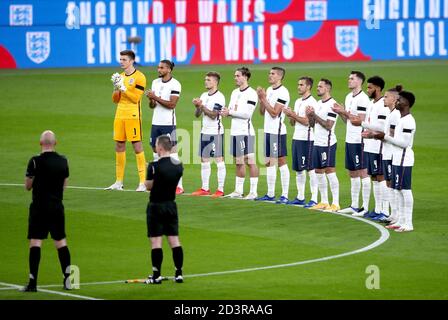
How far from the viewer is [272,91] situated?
22.5 metres

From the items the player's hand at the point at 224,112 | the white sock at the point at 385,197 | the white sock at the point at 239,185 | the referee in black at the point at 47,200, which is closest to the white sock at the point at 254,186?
the white sock at the point at 239,185

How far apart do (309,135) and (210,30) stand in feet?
69.7

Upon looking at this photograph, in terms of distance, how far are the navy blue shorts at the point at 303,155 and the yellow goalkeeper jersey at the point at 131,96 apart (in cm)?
A: 355

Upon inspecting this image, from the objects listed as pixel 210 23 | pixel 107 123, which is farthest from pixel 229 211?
pixel 210 23

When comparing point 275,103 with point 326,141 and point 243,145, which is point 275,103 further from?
point 326,141

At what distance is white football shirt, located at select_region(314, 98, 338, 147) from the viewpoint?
21.4 m

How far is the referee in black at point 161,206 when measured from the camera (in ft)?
50.1

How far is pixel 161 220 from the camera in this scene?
1536 centimetres

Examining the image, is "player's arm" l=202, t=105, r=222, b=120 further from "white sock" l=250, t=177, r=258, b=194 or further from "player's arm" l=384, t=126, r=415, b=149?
"player's arm" l=384, t=126, r=415, b=149

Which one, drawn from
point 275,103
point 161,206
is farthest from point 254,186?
point 161,206

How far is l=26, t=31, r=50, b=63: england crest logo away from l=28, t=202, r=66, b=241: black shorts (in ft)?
88.7

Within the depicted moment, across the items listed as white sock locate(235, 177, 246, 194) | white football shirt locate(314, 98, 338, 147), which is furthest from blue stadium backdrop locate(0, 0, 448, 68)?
white football shirt locate(314, 98, 338, 147)

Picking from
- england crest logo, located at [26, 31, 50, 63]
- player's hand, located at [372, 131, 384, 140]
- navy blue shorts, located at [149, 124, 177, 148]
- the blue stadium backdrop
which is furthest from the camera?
the blue stadium backdrop

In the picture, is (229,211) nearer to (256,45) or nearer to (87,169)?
(87,169)
